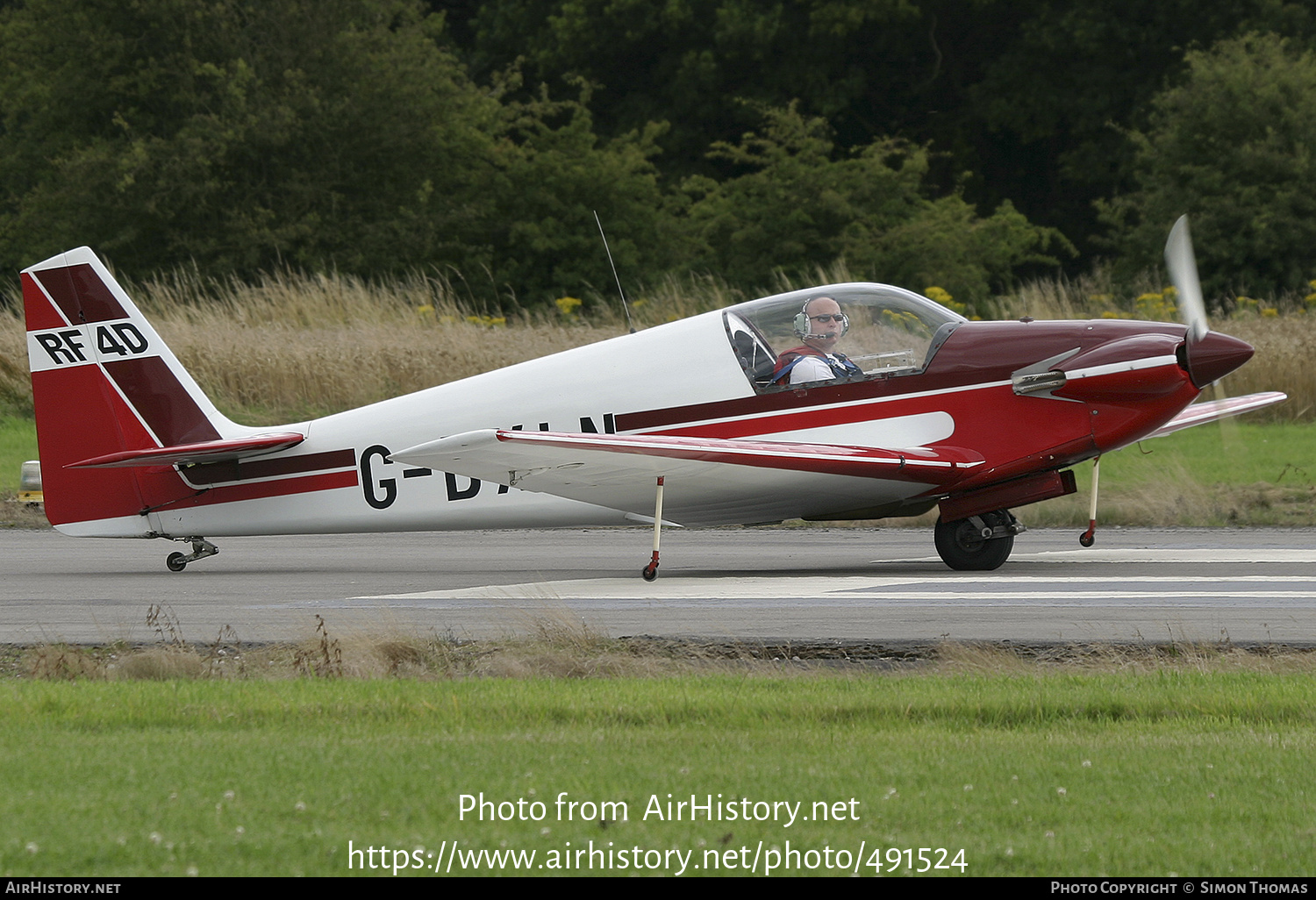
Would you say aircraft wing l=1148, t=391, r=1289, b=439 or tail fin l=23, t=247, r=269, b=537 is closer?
aircraft wing l=1148, t=391, r=1289, b=439

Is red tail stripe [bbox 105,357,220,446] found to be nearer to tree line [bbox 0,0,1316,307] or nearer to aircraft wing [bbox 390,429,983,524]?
aircraft wing [bbox 390,429,983,524]

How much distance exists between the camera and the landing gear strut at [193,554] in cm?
1134

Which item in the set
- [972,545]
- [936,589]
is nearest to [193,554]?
[936,589]

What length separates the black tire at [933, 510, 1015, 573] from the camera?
34.2ft

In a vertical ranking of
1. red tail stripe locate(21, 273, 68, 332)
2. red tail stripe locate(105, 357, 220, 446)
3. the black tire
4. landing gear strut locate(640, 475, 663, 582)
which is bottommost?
the black tire

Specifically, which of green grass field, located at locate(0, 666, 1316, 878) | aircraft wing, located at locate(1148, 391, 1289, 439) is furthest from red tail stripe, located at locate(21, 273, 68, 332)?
aircraft wing, located at locate(1148, 391, 1289, 439)

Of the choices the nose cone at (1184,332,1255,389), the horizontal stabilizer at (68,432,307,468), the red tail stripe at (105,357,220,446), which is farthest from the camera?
the red tail stripe at (105,357,220,446)

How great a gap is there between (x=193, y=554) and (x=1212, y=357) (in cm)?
770

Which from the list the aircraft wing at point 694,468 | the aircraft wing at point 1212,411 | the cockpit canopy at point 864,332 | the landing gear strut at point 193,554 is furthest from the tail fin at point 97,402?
the aircraft wing at point 1212,411

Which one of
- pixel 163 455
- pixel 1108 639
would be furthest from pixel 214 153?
pixel 1108 639

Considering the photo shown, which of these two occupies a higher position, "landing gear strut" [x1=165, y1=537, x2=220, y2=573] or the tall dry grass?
the tall dry grass

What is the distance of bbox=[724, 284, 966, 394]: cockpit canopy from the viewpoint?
10336mm

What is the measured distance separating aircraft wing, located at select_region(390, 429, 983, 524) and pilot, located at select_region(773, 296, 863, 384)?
54cm

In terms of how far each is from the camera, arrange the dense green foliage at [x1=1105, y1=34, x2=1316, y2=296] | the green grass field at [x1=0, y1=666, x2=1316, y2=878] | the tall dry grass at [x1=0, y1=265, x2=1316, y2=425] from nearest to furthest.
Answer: the green grass field at [x1=0, y1=666, x2=1316, y2=878] → the tall dry grass at [x1=0, y1=265, x2=1316, y2=425] → the dense green foliage at [x1=1105, y1=34, x2=1316, y2=296]
